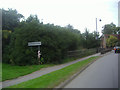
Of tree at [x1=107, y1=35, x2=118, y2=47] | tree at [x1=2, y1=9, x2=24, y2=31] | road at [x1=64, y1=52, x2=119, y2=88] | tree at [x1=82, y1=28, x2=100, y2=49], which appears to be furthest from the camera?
tree at [x1=107, y1=35, x2=118, y2=47]

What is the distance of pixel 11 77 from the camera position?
998 cm

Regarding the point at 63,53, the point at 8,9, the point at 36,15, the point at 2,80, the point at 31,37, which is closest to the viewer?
the point at 2,80

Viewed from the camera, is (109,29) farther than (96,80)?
Yes

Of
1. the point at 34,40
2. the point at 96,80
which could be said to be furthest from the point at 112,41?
the point at 96,80

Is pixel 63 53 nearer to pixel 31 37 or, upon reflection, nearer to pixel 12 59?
pixel 31 37

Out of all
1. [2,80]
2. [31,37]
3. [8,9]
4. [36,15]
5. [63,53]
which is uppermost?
[8,9]

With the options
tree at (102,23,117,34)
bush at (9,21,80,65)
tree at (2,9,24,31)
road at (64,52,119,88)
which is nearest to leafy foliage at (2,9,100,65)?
bush at (9,21,80,65)

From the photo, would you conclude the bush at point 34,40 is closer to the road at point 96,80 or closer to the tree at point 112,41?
the road at point 96,80

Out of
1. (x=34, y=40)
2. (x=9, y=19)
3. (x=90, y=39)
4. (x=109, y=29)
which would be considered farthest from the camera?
(x=109, y=29)

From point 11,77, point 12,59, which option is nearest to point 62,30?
point 12,59

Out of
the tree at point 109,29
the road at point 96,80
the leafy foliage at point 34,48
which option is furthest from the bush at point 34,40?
the tree at point 109,29

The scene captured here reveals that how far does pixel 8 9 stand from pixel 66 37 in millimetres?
9967

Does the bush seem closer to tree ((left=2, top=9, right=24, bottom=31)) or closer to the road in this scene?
tree ((left=2, top=9, right=24, bottom=31))

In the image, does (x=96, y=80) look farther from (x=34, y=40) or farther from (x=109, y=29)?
(x=109, y=29)
